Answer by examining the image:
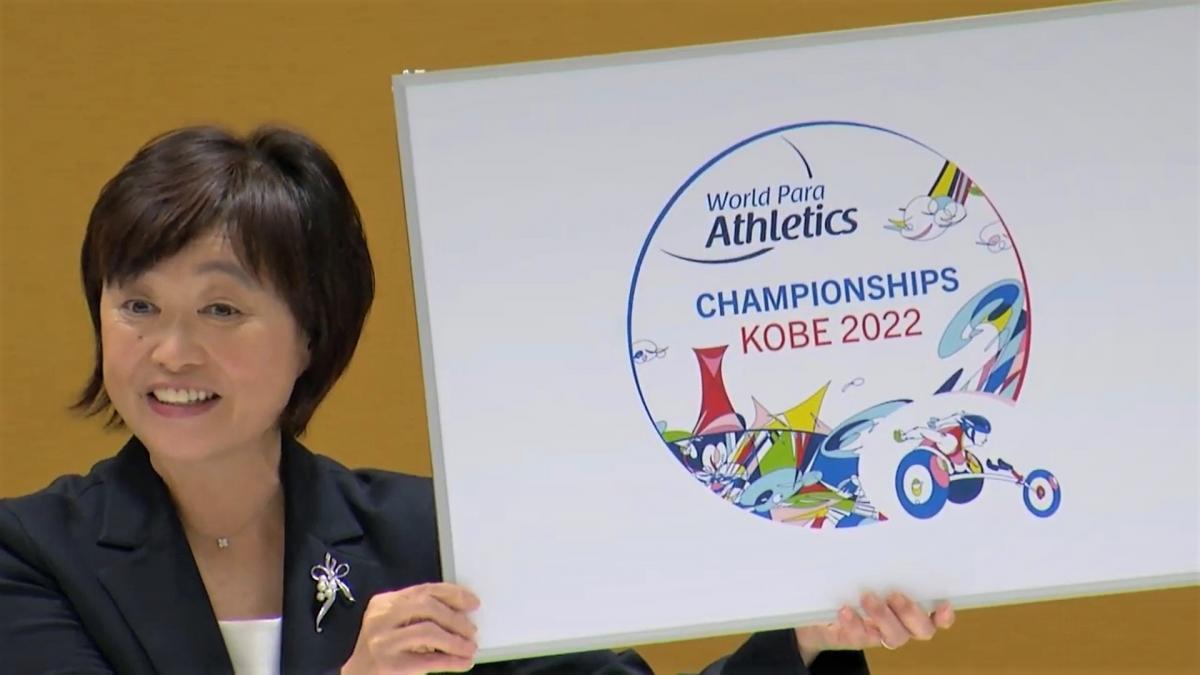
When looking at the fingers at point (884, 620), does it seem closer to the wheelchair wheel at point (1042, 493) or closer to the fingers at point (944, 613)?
the fingers at point (944, 613)

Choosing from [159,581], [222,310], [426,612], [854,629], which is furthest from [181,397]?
[854,629]

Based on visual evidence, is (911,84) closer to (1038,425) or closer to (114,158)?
(1038,425)

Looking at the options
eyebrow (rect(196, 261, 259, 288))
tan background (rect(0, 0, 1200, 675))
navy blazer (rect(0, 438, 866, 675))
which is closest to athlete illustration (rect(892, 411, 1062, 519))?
navy blazer (rect(0, 438, 866, 675))

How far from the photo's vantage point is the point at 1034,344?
5.80 feet

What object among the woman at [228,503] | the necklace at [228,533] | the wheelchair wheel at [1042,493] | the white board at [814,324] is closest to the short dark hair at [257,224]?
the woman at [228,503]

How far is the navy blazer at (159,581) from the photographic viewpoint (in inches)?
71.4

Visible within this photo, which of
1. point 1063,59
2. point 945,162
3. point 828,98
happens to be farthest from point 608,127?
point 1063,59

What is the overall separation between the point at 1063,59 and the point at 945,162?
0.16 metres

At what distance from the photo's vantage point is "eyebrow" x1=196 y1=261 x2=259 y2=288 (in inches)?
71.2

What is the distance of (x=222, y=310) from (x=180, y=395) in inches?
4.0

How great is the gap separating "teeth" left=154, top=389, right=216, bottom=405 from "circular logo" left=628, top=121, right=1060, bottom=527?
473 mm

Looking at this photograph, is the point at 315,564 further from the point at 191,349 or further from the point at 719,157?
the point at 719,157

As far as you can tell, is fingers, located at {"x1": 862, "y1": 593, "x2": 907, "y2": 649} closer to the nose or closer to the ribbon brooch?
the ribbon brooch

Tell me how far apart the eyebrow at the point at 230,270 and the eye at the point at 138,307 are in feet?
0.24
